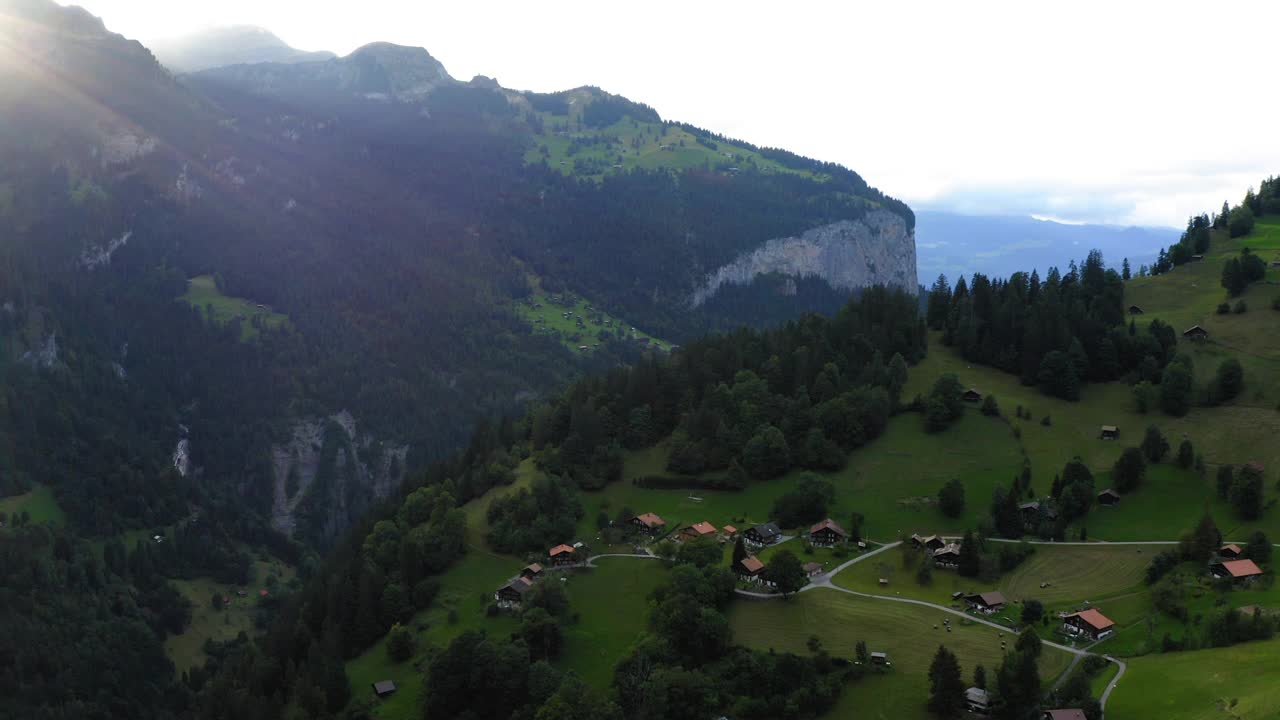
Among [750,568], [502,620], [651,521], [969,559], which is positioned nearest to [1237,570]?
[969,559]

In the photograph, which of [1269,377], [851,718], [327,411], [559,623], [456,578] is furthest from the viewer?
[327,411]

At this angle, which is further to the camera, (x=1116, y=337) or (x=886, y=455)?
(x=1116, y=337)

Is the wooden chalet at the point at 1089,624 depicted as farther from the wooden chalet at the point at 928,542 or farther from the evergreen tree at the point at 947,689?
the wooden chalet at the point at 928,542

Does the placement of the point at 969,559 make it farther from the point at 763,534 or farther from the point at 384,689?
the point at 384,689

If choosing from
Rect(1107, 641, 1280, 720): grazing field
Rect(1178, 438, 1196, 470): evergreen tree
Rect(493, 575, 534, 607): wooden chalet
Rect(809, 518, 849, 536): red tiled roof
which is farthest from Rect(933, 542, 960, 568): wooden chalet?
Rect(493, 575, 534, 607): wooden chalet

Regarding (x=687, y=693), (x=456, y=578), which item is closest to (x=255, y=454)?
(x=456, y=578)

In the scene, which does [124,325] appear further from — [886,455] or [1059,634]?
[1059,634]
